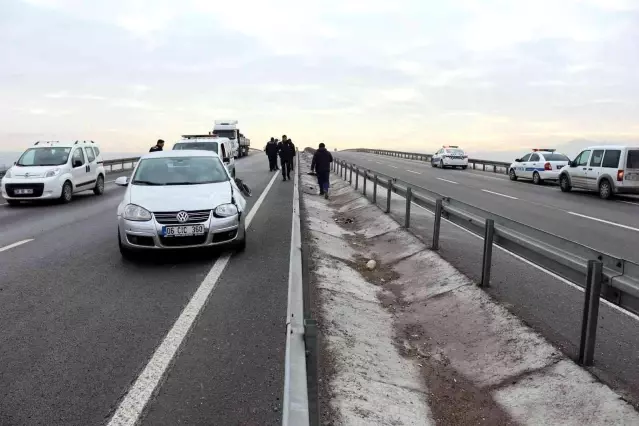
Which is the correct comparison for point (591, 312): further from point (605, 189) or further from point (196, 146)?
point (605, 189)

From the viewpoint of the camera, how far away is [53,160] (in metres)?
16.5

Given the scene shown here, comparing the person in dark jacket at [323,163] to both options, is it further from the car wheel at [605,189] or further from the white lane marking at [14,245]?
the white lane marking at [14,245]

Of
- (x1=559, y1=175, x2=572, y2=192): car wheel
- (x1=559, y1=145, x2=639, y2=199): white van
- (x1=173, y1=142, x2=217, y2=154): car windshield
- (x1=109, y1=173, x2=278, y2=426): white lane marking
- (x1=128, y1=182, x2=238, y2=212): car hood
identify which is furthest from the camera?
(x1=559, y1=175, x2=572, y2=192): car wheel

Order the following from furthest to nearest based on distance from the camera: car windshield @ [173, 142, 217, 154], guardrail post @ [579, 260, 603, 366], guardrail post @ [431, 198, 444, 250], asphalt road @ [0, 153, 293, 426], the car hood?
car windshield @ [173, 142, 217, 154] < guardrail post @ [431, 198, 444, 250] < the car hood < guardrail post @ [579, 260, 603, 366] < asphalt road @ [0, 153, 293, 426]

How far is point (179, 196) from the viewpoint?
7922mm

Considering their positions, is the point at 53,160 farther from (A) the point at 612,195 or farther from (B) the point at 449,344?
(A) the point at 612,195

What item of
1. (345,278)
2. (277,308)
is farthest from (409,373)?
(345,278)

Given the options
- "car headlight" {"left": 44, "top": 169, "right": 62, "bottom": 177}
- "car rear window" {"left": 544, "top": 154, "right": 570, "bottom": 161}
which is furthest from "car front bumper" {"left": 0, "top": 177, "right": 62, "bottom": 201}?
"car rear window" {"left": 544, "top": 154, "right": 570, "bottom": 161}

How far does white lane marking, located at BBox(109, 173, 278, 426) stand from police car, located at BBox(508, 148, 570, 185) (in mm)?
21584

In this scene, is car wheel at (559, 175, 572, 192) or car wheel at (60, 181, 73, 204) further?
car wheel at (559, 175, 572, 192)

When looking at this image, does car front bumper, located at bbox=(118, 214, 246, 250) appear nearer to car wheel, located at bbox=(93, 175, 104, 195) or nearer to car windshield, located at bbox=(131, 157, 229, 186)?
car windshield, located at bbox=(131, 157, 229, 186)

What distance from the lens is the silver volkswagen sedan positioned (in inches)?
294

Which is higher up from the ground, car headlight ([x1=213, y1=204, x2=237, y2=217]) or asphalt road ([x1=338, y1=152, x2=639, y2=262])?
car headlight ([x1=213, y1=204, x2=237, y2=217])

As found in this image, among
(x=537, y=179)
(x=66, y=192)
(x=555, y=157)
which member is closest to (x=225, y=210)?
(x=66, y=192)
